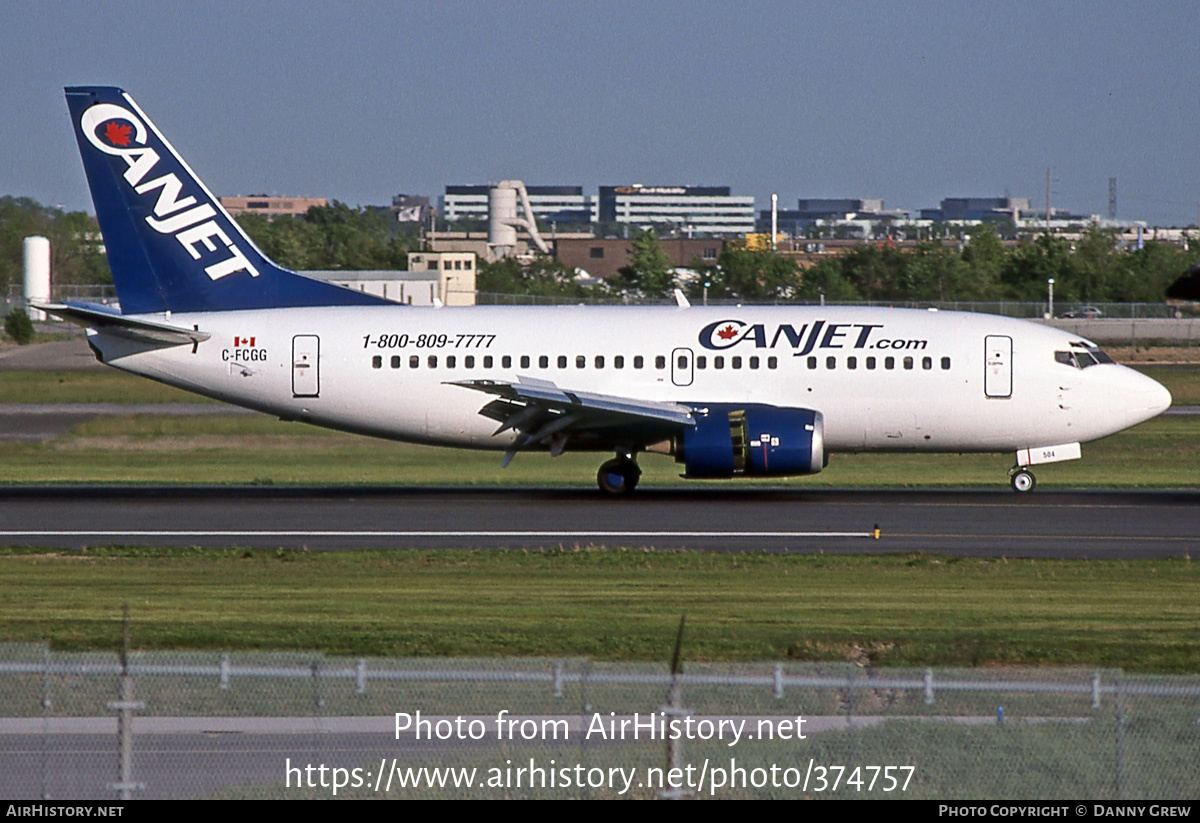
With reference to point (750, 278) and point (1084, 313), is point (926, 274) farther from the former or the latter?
point (750, 278)

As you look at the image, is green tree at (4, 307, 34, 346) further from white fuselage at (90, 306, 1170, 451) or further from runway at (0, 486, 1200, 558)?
white fuselage at (90, 306, 1170, 451)

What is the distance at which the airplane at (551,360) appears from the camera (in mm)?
33344

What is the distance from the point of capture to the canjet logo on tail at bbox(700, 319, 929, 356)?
33500 millimetres

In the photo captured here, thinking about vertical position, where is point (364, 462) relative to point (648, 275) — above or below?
below

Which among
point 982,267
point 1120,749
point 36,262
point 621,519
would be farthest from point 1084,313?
point 1120,749

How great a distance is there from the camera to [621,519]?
30297 millimetres

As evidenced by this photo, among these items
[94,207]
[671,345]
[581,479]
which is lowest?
[581,479]

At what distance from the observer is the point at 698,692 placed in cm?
1277

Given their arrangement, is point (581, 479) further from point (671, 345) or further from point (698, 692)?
point (698, 692)

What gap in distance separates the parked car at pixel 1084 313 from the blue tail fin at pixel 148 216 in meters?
60.3

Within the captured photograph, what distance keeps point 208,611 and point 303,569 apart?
159 inches

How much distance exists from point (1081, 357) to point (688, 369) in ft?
29.0

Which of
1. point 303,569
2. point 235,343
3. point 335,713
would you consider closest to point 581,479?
point 235,343

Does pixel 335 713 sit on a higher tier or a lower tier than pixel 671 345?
lower
